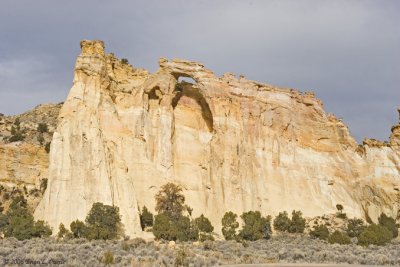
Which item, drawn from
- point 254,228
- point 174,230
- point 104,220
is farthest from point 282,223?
point 104,220

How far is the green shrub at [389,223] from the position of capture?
173ft

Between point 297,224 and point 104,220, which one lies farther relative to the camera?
point 297,224

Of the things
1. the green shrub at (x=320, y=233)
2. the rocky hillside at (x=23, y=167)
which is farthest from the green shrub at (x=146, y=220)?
the green shrub at (x=320, y=233)

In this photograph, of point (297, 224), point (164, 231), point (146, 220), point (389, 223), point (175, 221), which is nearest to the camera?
point (164, 231)

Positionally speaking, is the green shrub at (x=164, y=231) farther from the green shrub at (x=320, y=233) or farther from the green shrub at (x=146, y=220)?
the green shrub at (x=320, y=233)

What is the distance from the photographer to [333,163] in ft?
205

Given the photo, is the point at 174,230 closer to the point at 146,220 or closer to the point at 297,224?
the point at 146,220

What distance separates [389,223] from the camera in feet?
176

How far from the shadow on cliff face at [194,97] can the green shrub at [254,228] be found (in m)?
15.0

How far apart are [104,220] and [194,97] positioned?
22964 millimetres

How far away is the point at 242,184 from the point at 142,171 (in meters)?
11.1

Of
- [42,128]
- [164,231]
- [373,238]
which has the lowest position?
[373,238]

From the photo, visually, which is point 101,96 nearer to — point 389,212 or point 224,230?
point 224,230

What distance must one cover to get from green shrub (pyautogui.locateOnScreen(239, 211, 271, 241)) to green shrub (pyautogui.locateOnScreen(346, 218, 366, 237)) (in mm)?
8908
